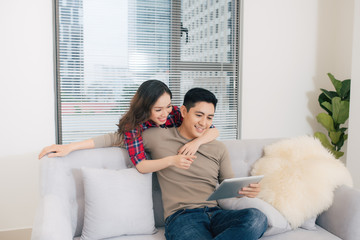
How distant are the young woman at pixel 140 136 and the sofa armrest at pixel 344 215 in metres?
0.74

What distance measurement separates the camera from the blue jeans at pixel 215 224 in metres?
1.44

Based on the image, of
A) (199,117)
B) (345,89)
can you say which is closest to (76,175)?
(199,117)

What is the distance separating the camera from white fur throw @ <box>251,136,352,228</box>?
67.2 inches

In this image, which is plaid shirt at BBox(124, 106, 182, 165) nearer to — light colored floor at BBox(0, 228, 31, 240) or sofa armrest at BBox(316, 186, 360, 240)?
Answer: sofa armrest at BBox(316, 186, 360, 240)

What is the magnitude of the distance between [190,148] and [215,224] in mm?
404

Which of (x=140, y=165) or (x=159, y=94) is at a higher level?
(x=159, y=94)

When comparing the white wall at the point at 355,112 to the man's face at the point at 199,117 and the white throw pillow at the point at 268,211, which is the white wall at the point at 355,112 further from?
the man's face at the point at 199,117

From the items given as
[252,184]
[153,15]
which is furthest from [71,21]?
[252,184]

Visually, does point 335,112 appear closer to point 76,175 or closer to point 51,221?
point 76,175

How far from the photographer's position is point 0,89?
8.00ft

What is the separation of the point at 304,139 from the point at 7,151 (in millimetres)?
2120

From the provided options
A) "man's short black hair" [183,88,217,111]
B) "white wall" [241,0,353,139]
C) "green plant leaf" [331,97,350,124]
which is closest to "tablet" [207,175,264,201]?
"man's short black hair" [183,88,217,111]

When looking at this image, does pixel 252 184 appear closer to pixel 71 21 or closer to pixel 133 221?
pixel 133 221

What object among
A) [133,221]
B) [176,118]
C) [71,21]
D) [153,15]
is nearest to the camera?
[133,221]
